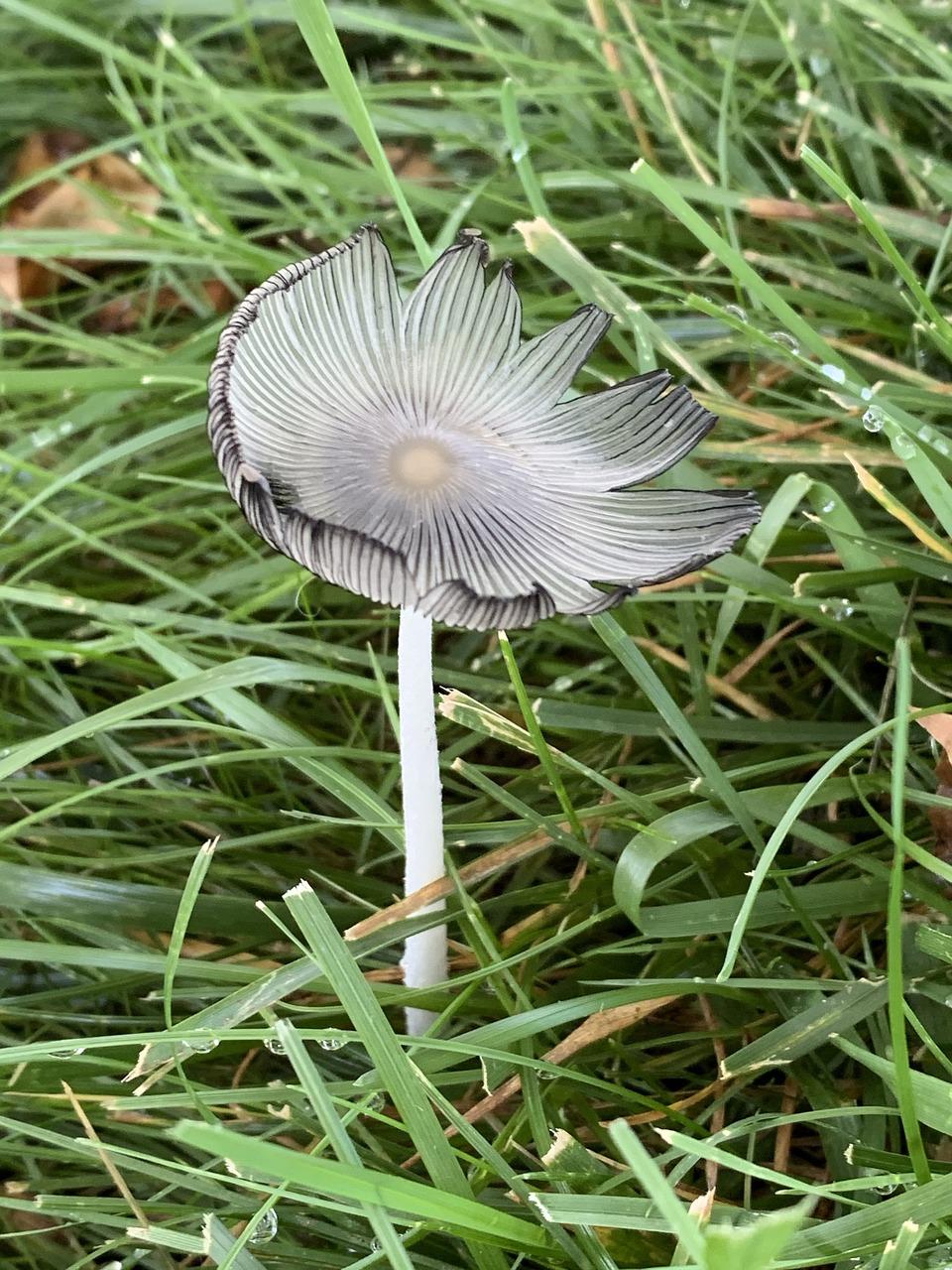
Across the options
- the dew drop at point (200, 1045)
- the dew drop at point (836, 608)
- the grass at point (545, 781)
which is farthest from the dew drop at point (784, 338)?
the dew drop at point (200, 1045)

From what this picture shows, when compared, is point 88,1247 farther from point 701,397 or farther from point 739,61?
point 739,61

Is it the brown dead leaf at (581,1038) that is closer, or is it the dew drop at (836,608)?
the brown dead leaf at (581,1038)

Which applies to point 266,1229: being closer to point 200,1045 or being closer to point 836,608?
point 200,1045

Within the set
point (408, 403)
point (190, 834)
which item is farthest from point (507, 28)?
point (190, 834)

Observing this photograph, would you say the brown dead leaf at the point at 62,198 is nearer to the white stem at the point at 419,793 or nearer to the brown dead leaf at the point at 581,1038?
the white stem at the point at 419,793

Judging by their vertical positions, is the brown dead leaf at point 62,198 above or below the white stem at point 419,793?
above

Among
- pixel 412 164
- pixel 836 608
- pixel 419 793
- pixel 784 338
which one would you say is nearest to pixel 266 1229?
pixel 419 793
